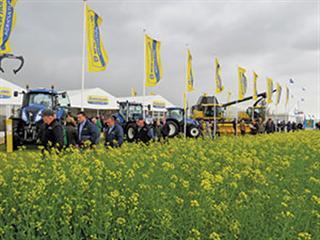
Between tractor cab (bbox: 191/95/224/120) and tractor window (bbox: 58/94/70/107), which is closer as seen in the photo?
tractor window (bbox: 58/94/70/107)

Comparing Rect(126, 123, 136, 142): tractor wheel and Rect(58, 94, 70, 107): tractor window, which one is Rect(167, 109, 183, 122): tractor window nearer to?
Rect(126, 123, 136, 142): tractor wheel

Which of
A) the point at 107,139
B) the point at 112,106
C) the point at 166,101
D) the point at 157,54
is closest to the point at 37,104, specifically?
the point at 157,54

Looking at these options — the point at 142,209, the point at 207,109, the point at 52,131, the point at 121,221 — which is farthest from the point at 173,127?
the point at 121,221

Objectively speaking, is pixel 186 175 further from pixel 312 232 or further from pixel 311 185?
pixel 312 232

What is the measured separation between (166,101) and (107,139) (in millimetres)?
33040

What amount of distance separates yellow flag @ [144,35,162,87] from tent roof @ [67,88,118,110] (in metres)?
13.7

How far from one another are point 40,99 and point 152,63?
5.24m

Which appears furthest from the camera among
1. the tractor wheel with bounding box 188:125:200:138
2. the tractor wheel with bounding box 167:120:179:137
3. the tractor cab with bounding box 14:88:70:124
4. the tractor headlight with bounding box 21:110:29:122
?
the tractor wheel with bounding box 188:125:200:138

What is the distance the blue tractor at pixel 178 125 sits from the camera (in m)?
21.5

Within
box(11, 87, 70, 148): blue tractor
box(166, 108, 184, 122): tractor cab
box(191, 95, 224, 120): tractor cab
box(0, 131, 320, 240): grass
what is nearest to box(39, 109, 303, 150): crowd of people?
box(0, 131, 320, 240): grass

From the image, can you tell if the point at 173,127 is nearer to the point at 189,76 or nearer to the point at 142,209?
the point at 189,76

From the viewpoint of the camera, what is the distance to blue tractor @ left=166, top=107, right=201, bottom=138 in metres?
21.5

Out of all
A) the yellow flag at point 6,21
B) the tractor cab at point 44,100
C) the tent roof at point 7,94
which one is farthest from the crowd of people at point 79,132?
the tent roof at point 7,94

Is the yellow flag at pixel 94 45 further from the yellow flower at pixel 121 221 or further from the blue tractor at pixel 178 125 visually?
the yellow flower at pixel 121 221
